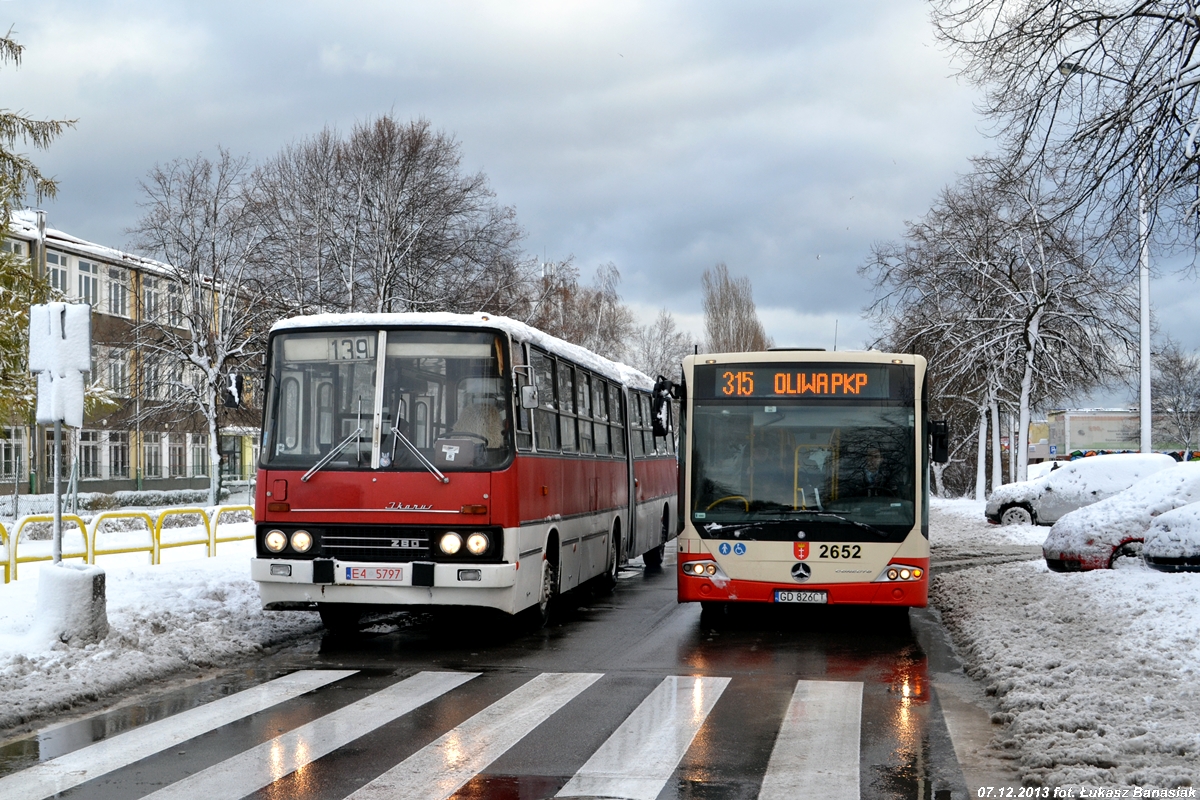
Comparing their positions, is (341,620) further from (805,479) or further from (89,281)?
(89,281)

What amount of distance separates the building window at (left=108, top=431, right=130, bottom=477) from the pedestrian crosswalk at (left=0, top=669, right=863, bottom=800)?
48.7 m

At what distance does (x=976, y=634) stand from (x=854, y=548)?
141 cm

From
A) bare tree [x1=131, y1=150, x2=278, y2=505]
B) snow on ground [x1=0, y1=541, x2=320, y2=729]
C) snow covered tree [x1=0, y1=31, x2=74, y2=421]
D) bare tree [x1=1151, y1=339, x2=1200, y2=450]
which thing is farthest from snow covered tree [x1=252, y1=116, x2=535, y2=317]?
bare tree [x1=1151, y1=339, x2=1200, y2=450]

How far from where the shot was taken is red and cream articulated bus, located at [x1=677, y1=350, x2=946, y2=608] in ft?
41.8

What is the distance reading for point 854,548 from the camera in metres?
12.7

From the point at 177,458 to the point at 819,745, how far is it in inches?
2374

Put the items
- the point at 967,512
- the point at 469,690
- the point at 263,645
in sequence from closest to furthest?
the point at 469,690
the point at 263,645
the point at 967,512

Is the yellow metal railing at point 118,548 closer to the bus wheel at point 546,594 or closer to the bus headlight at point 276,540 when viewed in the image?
the bus headlight at point 276,540

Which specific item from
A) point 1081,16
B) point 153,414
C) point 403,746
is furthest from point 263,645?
point 153,414

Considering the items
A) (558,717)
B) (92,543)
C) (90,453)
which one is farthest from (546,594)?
(90,453)

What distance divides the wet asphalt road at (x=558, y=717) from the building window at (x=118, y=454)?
1787 inches

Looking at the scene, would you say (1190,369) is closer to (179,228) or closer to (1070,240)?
(179,228)

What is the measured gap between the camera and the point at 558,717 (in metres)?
8.54

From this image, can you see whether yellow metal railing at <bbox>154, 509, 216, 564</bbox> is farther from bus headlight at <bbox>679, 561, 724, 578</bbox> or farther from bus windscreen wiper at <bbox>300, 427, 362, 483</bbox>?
bus headlight at <bbox>679, 561, 724, 578</bbox>
